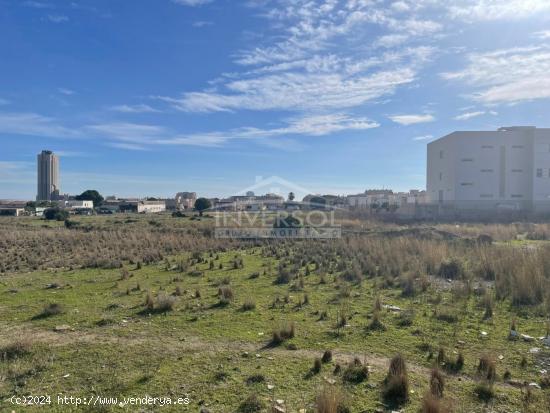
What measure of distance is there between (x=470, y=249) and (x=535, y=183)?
4097cm

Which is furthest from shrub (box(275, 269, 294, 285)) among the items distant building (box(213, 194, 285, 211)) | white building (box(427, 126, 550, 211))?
distant building (box(213, 194, 285, 211))

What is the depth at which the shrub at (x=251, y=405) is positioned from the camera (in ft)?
11.2

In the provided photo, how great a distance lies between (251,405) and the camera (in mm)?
3465

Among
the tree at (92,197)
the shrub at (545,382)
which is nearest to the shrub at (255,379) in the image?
the shrub at (545,382)

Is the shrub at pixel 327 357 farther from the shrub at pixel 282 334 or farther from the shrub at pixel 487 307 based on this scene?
the shrub at pixel 487 307

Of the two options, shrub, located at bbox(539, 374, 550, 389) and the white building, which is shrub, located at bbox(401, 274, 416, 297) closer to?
shrub, located at bbox(539, 374, 550, 389)

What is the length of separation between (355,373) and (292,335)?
148cm

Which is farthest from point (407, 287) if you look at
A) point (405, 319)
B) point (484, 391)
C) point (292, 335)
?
point (484, 391)

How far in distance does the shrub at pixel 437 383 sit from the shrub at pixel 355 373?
2.38 feet

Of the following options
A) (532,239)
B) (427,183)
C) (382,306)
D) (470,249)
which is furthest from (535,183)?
(382,306)

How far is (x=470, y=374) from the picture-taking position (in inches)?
164

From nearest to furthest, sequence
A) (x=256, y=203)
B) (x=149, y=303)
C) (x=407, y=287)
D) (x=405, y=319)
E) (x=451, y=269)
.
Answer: (x=405, y=319) → (x=149, y=303) → (x=407, y=287) → (x=451, y=269) → (x=256, y=203)

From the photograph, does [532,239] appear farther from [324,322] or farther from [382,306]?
[324,322]

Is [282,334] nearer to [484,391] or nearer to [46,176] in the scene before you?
[484,391]
